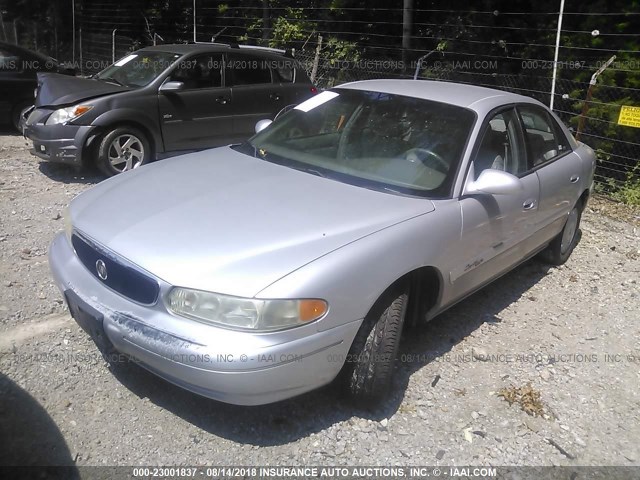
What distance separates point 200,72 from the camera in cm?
751

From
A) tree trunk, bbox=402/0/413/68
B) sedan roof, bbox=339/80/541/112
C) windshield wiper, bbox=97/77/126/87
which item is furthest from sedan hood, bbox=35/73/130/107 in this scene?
tree trunk, bbox=402/0/413/68

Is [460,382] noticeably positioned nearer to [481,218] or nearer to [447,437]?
[447,437]

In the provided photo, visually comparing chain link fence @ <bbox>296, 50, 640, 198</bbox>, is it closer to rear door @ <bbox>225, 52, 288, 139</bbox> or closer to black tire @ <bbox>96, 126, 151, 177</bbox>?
rear door @ <bbox>225, 52, 288, 139</bbox>

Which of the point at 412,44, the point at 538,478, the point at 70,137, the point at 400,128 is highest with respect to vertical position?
the point at 412,44

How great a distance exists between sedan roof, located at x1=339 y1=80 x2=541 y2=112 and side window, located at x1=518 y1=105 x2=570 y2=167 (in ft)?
0.44

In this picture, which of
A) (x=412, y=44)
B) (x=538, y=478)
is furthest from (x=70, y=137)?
(x=412, y=44)

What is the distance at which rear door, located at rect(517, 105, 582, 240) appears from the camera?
4.36 metres

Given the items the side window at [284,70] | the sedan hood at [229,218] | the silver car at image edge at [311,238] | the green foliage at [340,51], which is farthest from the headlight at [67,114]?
the green foliage at [340,51]

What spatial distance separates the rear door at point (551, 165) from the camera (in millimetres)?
4363

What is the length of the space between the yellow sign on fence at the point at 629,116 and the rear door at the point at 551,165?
116 inches

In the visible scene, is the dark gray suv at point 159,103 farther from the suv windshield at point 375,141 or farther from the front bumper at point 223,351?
the front bumper at point 223,351

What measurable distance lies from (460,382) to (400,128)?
1.63 meters

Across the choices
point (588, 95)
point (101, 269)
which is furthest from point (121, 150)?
point (588, 95)

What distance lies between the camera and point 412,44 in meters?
11.8
